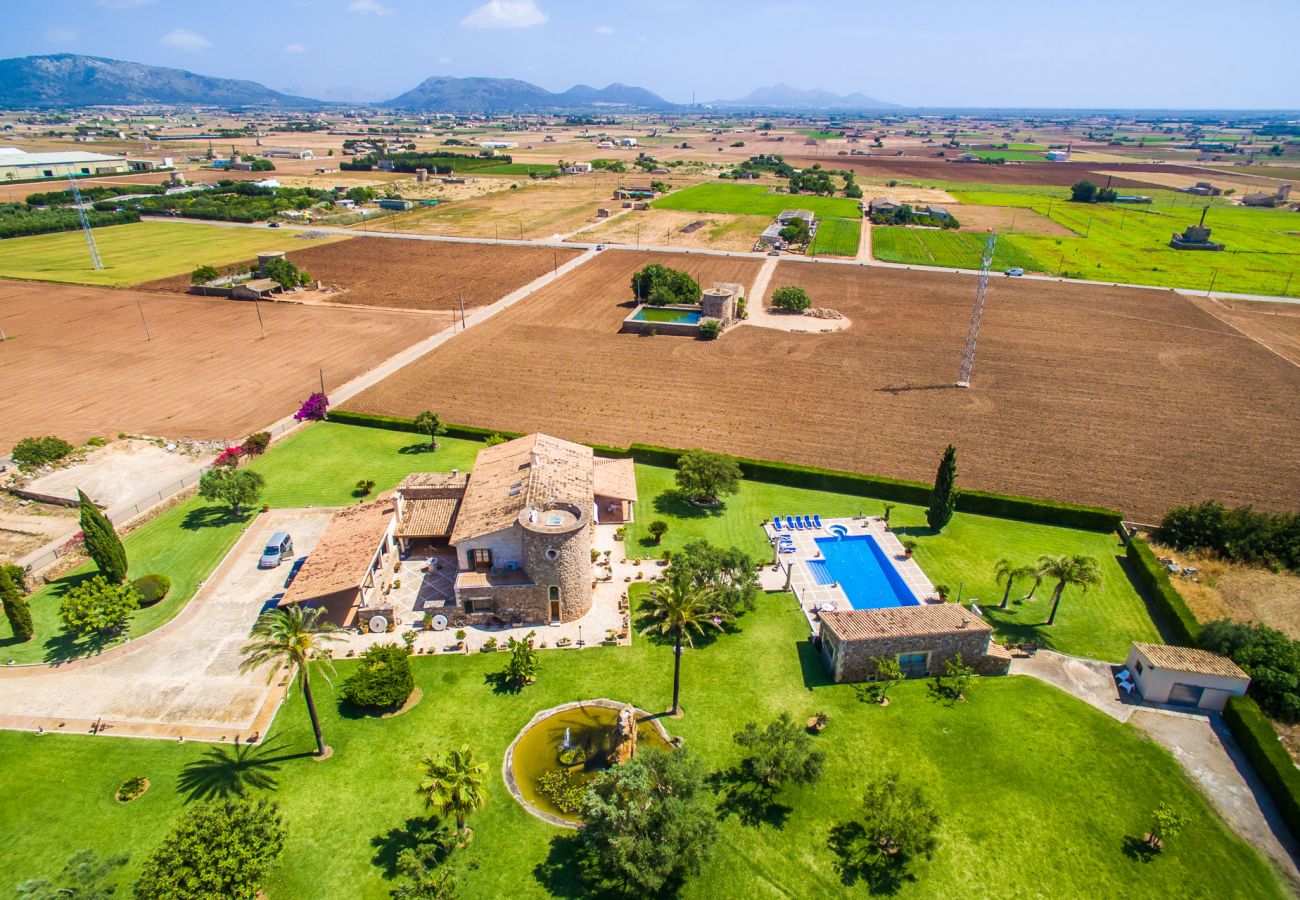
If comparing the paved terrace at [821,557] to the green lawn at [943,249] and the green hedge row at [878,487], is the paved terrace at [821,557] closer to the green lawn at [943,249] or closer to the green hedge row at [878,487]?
the green hedge row at [878,487]

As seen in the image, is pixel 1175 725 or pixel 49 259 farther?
pixel 49 259

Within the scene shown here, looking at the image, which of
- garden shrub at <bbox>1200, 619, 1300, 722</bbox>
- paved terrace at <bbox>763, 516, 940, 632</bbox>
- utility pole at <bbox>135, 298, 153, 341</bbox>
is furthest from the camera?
utility pole at <bbox>135, 298, 153, 341</bbox>

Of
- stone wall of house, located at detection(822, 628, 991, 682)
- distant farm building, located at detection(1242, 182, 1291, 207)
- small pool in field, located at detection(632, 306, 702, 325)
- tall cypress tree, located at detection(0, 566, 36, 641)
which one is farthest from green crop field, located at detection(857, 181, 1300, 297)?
tall cypress tree, located at detection(0, 566, 36, 641)

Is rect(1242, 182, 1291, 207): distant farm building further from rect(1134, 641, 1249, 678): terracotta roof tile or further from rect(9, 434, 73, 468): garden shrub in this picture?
rect(9, 434, 73, 468): garden shrub

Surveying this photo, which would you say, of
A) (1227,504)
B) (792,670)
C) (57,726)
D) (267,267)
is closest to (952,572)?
(792,670)

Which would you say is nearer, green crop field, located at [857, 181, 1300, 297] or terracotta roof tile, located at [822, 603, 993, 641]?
terracotta roof tile, located at [822, 603, 993, 641]

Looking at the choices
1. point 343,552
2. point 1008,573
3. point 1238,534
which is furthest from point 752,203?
point 343,552

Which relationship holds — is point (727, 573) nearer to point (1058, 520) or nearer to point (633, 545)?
point (633, 545)
